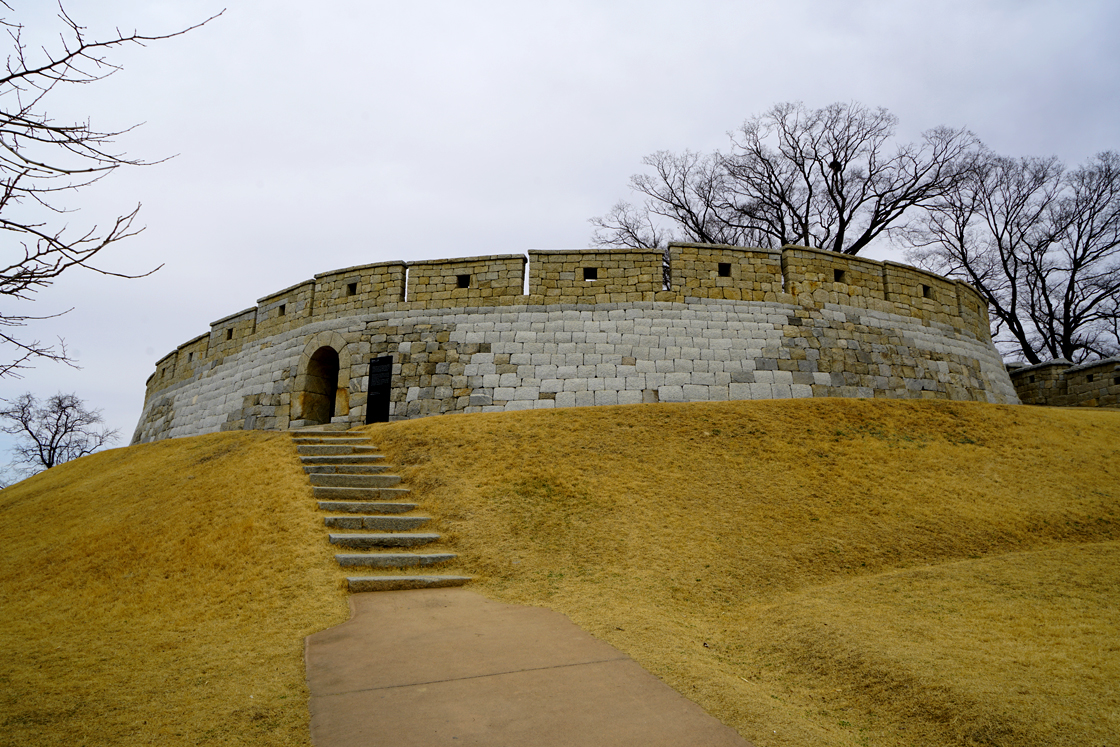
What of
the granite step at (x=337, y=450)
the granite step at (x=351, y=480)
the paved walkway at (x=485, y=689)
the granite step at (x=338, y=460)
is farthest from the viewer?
the granite step at (x=337, y=450)

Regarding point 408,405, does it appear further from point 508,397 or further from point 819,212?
point 819,212

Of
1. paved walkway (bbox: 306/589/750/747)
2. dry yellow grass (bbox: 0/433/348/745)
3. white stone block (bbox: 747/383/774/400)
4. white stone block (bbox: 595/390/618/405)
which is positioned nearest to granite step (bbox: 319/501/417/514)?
dry yellow grass (bbox: 0/433/348/745)

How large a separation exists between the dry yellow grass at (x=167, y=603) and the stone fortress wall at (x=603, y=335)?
3.76 m

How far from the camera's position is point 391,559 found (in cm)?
640

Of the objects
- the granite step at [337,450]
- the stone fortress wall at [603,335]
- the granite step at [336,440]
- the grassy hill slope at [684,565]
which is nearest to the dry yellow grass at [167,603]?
the grassy hill slope at [684,565]

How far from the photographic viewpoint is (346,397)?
1313 cm

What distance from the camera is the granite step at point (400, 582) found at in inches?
230

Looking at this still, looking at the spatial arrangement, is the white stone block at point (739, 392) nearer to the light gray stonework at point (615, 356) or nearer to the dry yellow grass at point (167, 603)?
the light gray stonework at point (615, 356)

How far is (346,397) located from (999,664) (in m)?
11.9

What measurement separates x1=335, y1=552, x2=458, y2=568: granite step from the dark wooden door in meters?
6.63

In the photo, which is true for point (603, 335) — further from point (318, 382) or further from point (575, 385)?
point (318, 382)

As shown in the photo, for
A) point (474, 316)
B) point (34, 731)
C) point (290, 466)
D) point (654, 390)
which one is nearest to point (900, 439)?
point (654, 390)

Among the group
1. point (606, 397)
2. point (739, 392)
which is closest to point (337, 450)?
point (606, 397)

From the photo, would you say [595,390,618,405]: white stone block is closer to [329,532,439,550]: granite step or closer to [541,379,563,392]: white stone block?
[541,379,563,392]: white stone block
